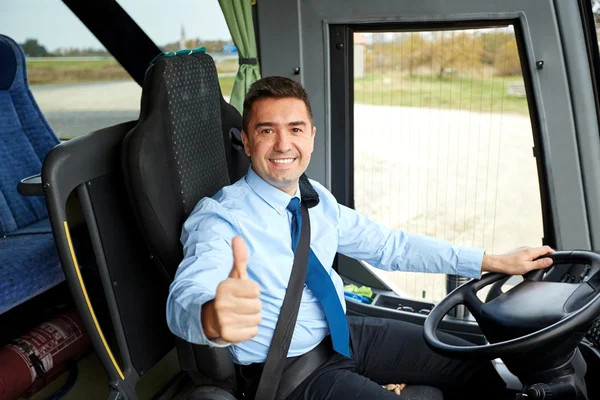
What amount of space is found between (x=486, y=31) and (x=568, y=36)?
0.29 meters

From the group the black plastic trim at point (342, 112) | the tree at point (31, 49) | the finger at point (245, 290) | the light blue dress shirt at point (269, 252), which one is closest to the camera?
the finger at point (245, 290)

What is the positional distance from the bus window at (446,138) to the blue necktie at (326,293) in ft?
3.37

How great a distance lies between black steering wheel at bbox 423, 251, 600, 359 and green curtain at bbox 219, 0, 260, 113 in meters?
1.38

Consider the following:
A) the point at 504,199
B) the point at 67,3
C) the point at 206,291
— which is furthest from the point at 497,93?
the point at 67,3

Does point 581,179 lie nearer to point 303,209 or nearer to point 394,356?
point 394,356

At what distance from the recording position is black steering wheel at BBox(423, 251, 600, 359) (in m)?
1.21

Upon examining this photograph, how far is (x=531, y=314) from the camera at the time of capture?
4.30 ft

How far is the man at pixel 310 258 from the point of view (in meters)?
1.38

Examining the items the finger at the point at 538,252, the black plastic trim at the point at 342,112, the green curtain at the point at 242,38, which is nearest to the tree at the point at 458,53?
the black plastic trim at the point at 342,112

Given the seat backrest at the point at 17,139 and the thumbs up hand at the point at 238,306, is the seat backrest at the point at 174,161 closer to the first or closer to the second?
the thumbs up hand at the point at 238,306

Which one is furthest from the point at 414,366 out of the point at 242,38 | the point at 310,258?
the point at 242,38

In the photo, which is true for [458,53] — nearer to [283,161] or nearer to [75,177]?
[283,161]

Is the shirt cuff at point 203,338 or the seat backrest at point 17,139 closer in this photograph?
the shirt cuff at point 203,338

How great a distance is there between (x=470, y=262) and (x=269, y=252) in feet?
2.03
